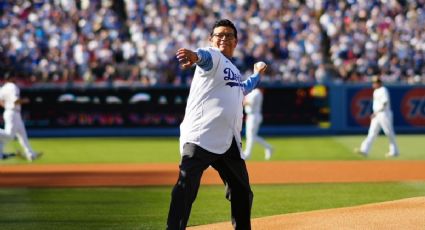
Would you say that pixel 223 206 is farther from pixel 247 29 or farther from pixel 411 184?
pixel 247 29

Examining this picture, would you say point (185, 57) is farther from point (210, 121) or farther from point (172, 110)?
point (172, 110)

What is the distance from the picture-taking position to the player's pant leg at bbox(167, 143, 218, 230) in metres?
7.48

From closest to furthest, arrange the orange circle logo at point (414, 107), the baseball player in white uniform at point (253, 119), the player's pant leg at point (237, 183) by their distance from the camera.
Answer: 1. the player's pant leg at point (237, 183)
2. the baseball player in white uniform at point (253, 119)
3. the orange circle logo at point (414, 107)

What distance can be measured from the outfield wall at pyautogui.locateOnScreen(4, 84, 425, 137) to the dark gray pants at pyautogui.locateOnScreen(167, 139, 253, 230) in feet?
70.2

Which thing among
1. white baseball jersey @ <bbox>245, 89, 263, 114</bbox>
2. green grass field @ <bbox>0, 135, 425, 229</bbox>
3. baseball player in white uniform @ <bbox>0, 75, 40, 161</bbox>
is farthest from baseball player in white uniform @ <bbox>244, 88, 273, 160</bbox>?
baseball player in white uniform @ <bbox>0, 75, 40, 161</bbox>

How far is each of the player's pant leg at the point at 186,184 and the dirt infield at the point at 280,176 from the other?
1.84m

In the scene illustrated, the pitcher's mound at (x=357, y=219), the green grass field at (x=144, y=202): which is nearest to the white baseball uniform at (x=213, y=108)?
the pitcher's mound at (x=357, y=219)

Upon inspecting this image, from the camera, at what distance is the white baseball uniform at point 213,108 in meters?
7.53

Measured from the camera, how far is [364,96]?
29.3 meters

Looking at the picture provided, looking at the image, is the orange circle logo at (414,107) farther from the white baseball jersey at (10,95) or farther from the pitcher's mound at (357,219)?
the pitcher's mound at (357,219)

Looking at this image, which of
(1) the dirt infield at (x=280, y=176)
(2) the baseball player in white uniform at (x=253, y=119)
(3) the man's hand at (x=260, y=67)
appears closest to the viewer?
(3) the man's hand at (x=260, y=67)

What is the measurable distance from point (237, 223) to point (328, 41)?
79.5ft

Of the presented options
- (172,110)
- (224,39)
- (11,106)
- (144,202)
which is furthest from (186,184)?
(172,110)

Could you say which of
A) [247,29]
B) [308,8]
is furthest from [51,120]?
[308,8]
